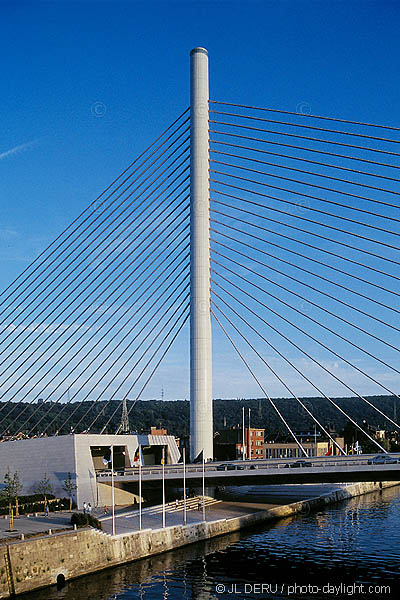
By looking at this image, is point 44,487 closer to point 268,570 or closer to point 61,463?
point 61,463

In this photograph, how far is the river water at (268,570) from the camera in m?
38.4

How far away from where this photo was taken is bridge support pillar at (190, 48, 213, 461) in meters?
64.4

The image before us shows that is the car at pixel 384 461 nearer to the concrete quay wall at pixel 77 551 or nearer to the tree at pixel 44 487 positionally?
the concrete quay wall at pixel 77 551

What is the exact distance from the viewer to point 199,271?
64.1 meters

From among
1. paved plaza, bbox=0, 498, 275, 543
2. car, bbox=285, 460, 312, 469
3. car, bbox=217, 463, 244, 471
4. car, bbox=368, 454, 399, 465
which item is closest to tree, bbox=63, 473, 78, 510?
paved plaza, bbox=0, 498, 275, 543

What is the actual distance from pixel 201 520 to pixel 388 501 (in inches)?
1561

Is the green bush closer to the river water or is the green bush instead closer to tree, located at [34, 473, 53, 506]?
the river water

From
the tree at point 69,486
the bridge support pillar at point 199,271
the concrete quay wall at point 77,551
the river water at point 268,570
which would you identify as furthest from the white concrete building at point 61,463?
the river water at point 268,570

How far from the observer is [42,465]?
213 feet

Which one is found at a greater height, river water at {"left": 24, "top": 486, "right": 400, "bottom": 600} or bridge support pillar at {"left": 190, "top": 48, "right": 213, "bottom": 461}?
bridge support pillar at {"left": 190, "top": 48, "right": 213, "bottom": 461}

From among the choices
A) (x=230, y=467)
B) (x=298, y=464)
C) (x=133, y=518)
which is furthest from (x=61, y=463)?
(x=298, y=464)

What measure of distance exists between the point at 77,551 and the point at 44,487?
18.5 metres

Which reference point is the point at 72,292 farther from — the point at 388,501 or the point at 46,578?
the point at 388,501

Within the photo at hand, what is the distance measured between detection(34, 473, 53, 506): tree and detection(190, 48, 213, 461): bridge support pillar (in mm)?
14025
